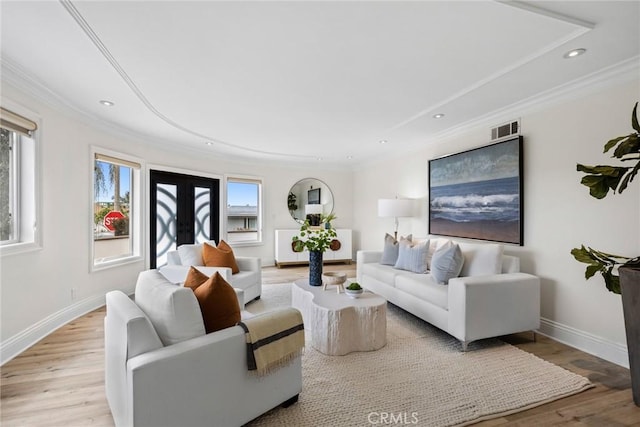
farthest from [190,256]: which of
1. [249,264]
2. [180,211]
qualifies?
[180,211]

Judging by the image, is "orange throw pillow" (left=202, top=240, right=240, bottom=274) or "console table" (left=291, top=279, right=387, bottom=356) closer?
"console table" (left=291, top=279, right=387, bottom=356)

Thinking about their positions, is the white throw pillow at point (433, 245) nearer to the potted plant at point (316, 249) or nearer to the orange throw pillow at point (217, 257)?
the potted plant at point (316, 249)

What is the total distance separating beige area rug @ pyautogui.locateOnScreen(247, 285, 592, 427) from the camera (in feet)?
6.02

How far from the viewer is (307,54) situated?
2283 millimetres

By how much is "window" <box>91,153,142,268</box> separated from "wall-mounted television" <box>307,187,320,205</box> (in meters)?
3.65

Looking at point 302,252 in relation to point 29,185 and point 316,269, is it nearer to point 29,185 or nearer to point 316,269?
point 316,269

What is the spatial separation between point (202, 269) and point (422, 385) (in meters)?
2.58

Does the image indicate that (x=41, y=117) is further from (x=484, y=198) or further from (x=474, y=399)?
(x=484, y=198)

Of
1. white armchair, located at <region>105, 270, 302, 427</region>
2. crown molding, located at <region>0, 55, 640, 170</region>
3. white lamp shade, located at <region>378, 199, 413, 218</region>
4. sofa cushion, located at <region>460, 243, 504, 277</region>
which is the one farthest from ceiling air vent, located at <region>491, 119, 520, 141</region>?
white armchair, located at <region>105, 270, 302, 427</region>

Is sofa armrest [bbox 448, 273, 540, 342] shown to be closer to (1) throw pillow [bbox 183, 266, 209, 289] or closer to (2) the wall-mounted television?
(1) throw pillow [bbox 183, 266, 209, 289]

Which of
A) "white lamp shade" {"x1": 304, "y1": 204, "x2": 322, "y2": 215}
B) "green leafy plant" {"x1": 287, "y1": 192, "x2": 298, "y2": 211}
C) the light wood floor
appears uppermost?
"green leafy plant" {"x1": 287, "y1": 192, "x2": 298, "y2": 211}

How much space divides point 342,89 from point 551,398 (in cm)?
289

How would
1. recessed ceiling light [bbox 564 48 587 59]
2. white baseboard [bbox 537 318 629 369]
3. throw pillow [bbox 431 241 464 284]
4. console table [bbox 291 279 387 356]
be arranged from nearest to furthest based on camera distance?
recessed ceiling light [bbox 564 48 587 59] < white baseboard [bbox 537 318 629 369] < console table [bbox 291 279 387 356] < throw pillow [bbox 431 241 464 284]

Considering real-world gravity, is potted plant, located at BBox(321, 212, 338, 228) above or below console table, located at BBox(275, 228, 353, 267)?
above
